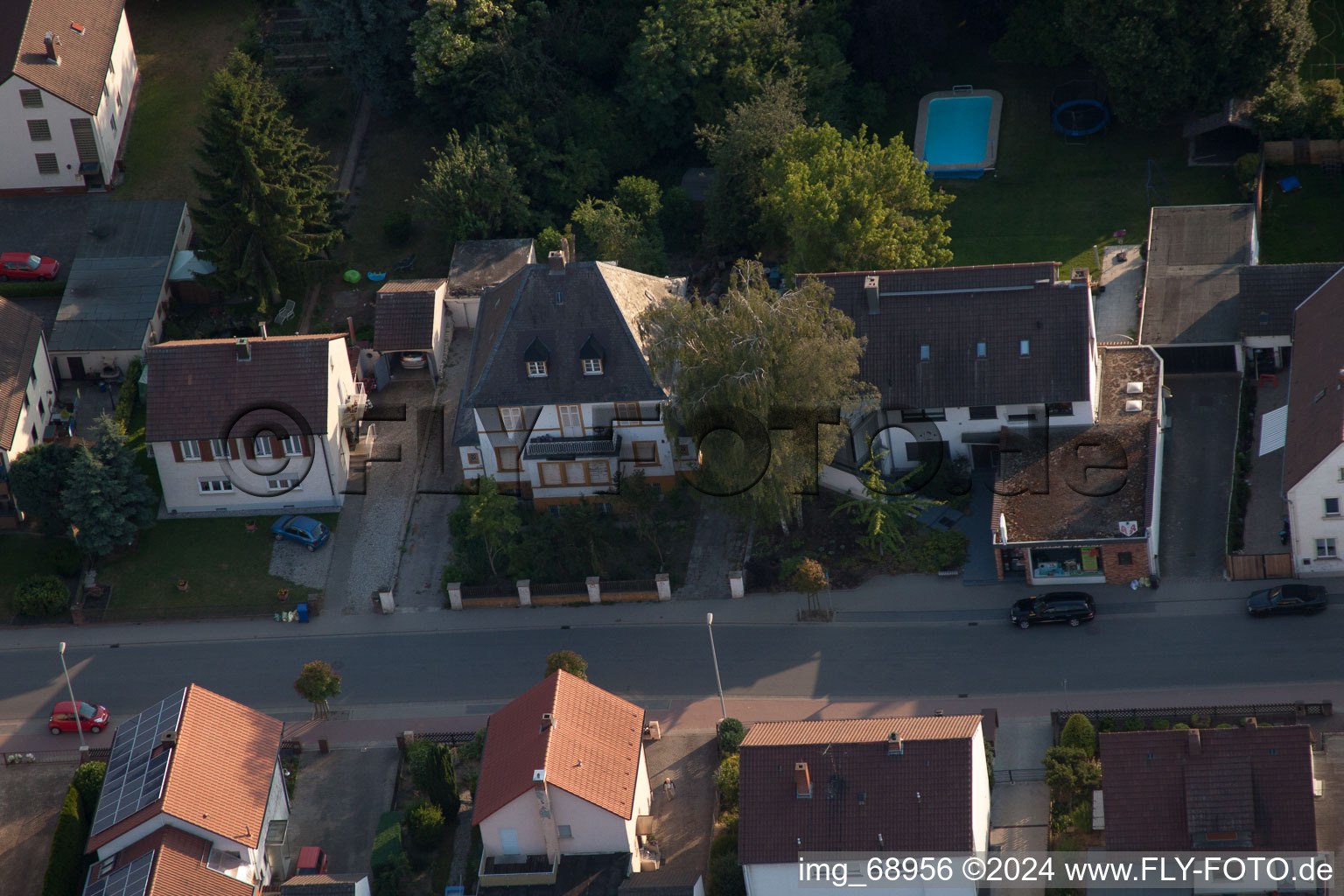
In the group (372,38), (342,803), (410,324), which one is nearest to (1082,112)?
(410,324)

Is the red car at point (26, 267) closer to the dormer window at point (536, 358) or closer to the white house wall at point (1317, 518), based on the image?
the dormer window at point (536, 358)

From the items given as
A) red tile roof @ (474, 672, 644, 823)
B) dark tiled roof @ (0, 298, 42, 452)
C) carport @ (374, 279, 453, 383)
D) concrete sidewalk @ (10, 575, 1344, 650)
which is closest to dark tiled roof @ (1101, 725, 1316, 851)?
concrete sidewalk @ (10, 575, 1344, 650)

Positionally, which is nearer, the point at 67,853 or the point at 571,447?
the point at 67,853

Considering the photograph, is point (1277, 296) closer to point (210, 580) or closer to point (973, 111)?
point (973, 111)

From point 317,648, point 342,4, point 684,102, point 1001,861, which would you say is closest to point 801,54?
point 684,102

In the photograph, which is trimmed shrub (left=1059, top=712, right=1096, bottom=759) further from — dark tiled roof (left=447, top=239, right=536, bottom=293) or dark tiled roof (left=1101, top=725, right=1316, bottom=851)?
dark tiled roof (left=447, top=239, right=536, bottom=293)

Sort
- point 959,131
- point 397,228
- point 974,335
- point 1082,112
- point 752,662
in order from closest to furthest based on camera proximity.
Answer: point 752,662 < point 974,335 < point 397,228 < point 1082,112 < point 959,131

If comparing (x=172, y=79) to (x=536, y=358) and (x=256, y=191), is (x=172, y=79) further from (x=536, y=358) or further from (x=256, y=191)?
(x=536, y=358)

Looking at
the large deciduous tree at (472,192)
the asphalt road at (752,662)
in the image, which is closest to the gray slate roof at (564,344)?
the asphalt road at (752,662)
